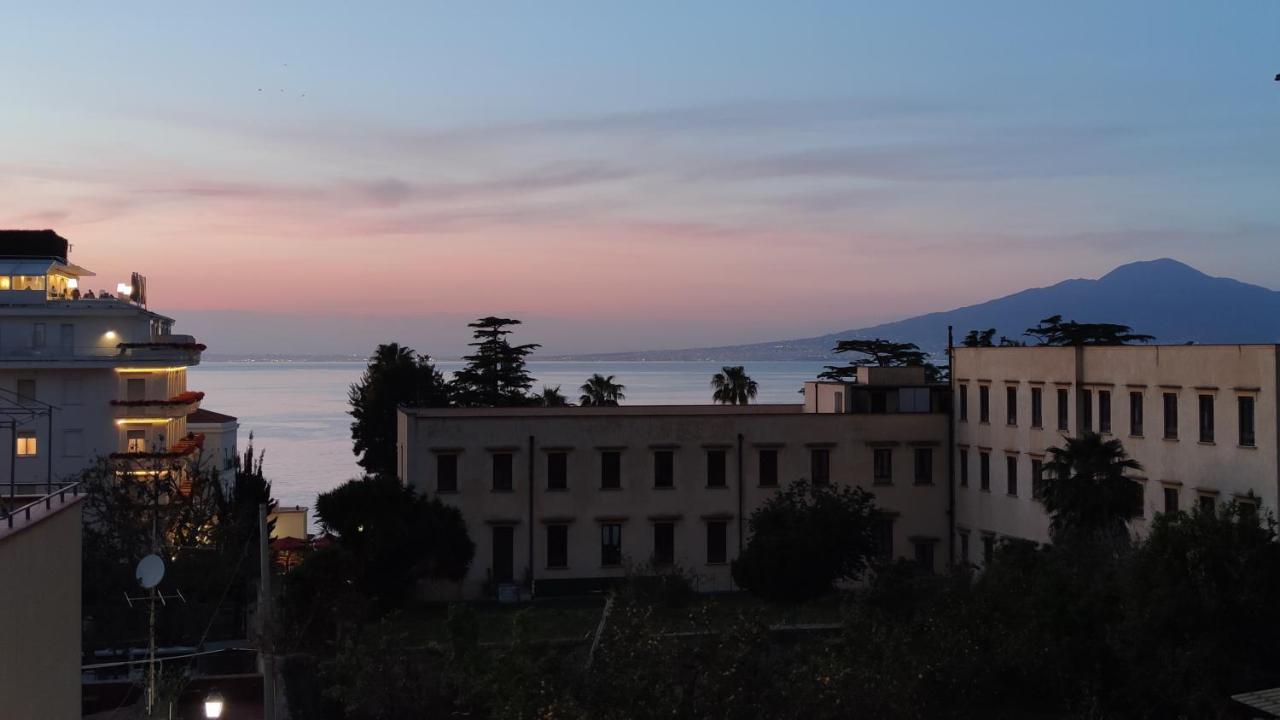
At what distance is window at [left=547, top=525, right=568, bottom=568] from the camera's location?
4341 centimetres

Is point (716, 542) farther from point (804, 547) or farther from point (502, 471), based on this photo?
point (804, 547)

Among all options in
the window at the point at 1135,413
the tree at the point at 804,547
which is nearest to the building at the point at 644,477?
the tree at the point at 804,547

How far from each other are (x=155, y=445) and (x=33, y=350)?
7.72 m

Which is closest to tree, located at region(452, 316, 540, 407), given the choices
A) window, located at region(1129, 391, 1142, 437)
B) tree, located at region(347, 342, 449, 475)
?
tree, located at region(347, 342, 449, 475)

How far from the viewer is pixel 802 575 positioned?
36688 mm

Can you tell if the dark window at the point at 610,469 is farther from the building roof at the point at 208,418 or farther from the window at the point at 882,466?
the building roof at the point at 208,418

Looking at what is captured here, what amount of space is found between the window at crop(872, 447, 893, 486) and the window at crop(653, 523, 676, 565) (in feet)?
24.0

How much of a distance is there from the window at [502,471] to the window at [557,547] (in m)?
2.03

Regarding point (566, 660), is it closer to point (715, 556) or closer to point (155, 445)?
point (715, 556)

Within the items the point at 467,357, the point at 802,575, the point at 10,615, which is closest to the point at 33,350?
the point at 467,357

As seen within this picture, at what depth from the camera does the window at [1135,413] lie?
37156 mm

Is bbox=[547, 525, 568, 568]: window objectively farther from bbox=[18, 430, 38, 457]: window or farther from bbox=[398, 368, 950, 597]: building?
bbox=[18, 430, 38, 457]: window

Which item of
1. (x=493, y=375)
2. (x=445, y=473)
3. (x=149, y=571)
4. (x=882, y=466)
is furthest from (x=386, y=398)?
(x=149, y=571)

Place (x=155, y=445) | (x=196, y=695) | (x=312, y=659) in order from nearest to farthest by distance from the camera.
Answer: (x=196, y=695), (x=312, y=659), (x=155, y=445)
